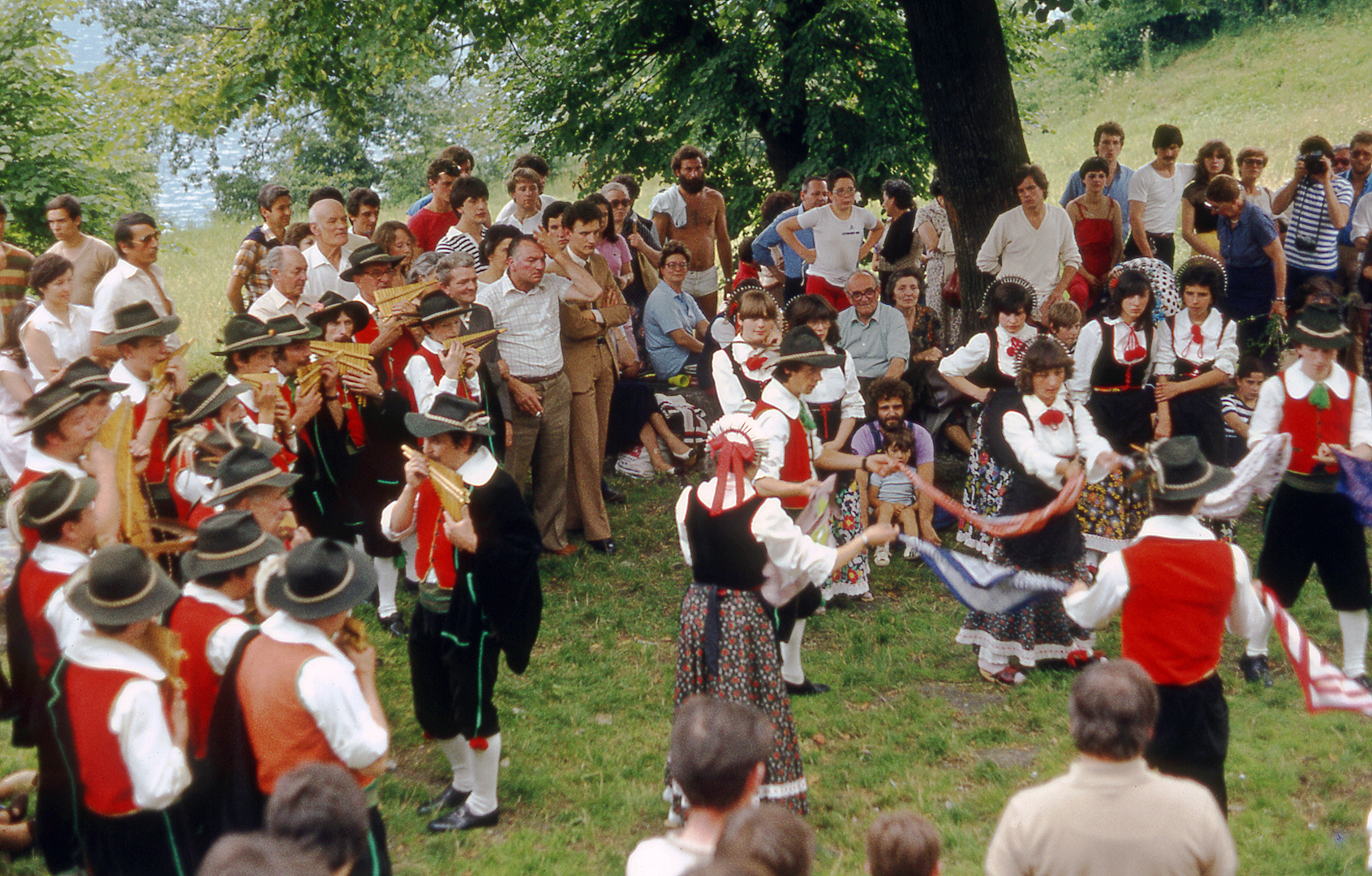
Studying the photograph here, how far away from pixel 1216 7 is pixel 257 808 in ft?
104

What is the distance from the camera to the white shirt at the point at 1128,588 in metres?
4.10

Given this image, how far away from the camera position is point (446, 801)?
5.24 meters

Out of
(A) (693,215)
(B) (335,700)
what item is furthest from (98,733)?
(A) (693,215)

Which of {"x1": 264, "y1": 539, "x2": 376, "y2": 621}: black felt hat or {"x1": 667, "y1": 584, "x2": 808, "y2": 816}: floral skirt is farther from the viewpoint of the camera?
{"x1": 667, "y1": 584, "x2": 808, "y2": 816}: floral skirt

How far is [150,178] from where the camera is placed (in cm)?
1873

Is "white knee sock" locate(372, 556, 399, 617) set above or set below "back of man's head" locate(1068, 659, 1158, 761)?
below

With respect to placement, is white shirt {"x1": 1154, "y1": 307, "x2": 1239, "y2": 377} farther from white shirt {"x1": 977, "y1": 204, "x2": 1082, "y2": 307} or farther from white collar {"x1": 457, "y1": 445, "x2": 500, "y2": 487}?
white collar {"x1": 457, "y1": 445, "x2": 500, "y2": 487}

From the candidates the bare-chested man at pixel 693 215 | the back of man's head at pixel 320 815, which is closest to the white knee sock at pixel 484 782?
the back of man's head at pixel 320 815

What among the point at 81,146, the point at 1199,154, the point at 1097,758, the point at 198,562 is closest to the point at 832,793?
the point at 1097,758

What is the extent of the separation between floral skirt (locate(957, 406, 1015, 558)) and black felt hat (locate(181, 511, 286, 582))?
447 centimetres

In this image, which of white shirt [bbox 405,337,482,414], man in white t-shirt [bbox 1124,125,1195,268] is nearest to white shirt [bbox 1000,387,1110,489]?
white shirt [bbox 405,337,482,414]

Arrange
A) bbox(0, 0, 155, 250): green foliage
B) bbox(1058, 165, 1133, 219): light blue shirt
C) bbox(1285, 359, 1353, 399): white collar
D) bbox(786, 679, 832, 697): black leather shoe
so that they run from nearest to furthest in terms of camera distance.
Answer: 1. bbox(1285, 359, 1353, 399): white collar
2. bbox(786, 679, 832, 697): black leather shoe
3. bbox(1058, 165, 1133, 219): light blue shirt
4. bbox(0, 0, 155, 250): green foliage

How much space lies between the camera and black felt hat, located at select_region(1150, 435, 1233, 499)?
13.6 ft

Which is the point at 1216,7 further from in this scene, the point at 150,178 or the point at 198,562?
the point at 198,562
